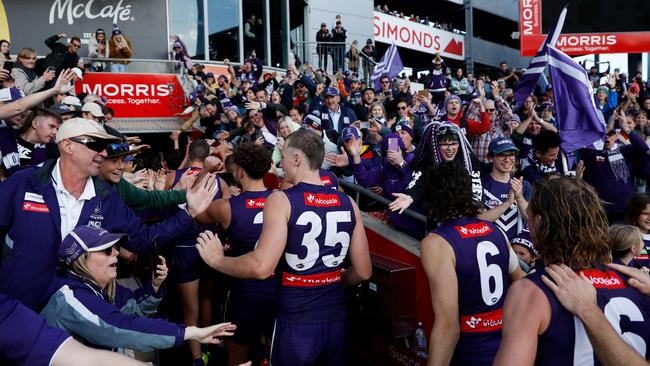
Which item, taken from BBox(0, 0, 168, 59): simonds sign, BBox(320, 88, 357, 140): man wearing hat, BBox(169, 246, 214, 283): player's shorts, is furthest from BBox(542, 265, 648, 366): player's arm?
BBox(0, 0, 168, 59): simonds sign

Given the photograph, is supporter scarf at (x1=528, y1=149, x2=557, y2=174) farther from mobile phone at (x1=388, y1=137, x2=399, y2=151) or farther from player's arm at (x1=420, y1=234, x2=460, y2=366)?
player's arm at (x1=420, y1=234, x2=460, y2=366)

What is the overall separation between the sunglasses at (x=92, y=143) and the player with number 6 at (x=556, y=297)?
259 centimetres

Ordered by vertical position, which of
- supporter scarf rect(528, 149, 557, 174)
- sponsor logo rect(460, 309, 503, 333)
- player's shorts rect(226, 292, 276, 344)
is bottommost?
player's shorts rect(226, 292, 276, 344)

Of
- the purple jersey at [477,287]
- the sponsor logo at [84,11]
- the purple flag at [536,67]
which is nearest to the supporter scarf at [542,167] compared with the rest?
the purple flag at [536,67]

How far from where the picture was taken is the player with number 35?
3334 mm

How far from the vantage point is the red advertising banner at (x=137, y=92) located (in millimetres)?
12586

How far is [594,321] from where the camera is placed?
1880 mm

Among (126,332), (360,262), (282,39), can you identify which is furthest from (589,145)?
(282,39)

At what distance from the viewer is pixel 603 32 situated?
21.5 meters

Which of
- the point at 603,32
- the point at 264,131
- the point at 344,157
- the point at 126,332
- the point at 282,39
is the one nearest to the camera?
the point at 126,332

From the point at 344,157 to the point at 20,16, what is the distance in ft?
47.0

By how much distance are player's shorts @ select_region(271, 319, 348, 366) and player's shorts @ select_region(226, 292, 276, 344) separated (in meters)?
0.72

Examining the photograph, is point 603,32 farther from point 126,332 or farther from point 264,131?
point 126,332

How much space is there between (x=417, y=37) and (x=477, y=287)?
94.6 feet
